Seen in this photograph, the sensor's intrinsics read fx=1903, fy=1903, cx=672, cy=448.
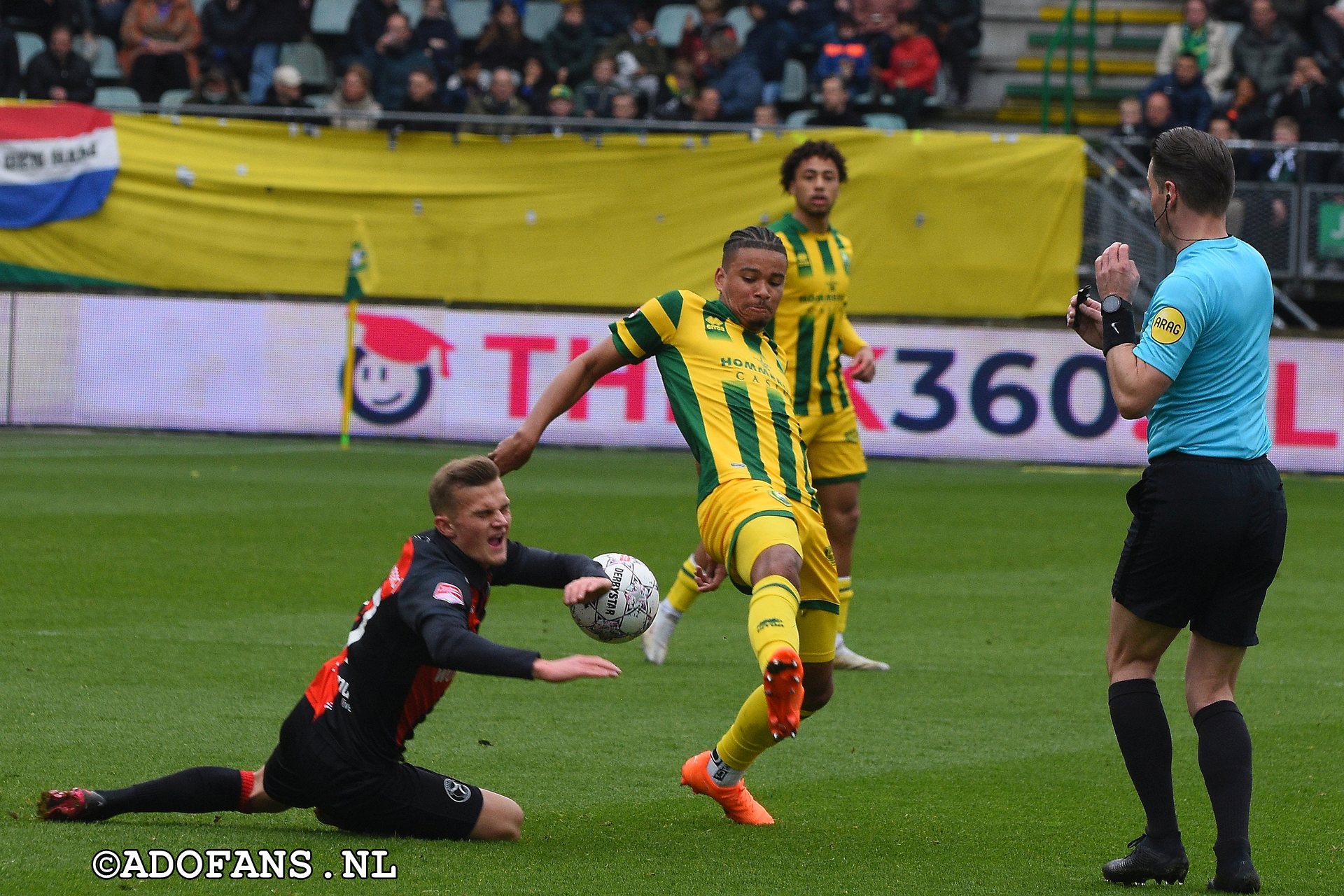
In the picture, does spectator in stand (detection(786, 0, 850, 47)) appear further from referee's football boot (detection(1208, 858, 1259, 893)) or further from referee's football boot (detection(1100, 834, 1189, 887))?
referee's football boot (detection(1208, 858, 1259, 893))

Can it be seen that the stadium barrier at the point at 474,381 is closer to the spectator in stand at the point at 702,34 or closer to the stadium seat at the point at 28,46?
the spectator in stand at the point at 702,34

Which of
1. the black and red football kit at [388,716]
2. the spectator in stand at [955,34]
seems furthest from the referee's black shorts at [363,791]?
the spectator in stand at [955,34]

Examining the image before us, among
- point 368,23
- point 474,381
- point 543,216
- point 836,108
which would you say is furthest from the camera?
point 368,23

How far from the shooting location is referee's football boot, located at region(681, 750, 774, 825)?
565cm

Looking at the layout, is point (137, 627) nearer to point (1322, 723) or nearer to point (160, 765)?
point (160, 765)

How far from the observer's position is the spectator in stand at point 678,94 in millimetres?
20234

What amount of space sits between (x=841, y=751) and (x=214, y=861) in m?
2.56

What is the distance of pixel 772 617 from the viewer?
5191 mm

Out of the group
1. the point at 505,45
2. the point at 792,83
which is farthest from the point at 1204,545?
the point at 505,45

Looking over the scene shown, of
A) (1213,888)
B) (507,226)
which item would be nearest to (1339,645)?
(1213,888)

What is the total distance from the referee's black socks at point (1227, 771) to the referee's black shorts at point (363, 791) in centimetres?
195

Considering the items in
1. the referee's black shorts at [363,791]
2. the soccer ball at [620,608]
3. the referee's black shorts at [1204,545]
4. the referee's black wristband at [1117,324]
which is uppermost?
the referee's black wristband at [1117,324]

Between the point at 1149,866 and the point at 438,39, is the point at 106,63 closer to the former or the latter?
the point at 438,39

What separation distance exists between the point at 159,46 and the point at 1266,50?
40.0 ft
